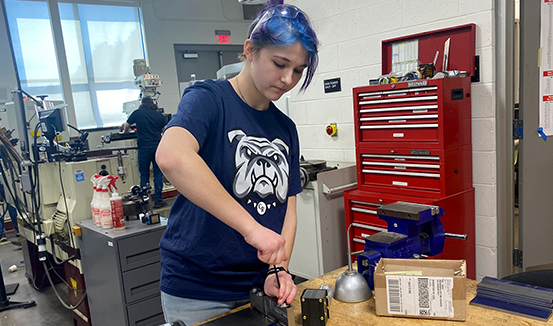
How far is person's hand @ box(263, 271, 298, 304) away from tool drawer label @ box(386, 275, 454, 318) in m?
0.24

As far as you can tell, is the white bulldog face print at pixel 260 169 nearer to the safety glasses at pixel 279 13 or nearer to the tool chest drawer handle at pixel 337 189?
the safety glasses at pixel 279 13

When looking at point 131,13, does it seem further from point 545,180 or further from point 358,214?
point 545,180

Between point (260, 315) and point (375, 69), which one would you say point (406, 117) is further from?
point (260, 315)

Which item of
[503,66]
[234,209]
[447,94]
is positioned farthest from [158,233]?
[503,66]

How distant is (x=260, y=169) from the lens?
0.98m

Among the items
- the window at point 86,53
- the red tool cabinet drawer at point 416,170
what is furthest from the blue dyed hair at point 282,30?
the window at point 86,53

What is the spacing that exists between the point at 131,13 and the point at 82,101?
142 cm

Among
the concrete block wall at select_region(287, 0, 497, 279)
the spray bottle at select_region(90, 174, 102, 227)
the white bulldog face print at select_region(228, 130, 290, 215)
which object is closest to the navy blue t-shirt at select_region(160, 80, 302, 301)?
the white bulldog face print at select_region(228, 130, 290, 215)

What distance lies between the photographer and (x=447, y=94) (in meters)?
1.93

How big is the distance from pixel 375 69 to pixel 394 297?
1932 millimetres

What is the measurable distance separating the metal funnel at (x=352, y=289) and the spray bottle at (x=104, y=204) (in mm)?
1492

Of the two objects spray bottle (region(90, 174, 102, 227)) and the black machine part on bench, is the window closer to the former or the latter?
spray bottle (region(90, 174, 102, 227))

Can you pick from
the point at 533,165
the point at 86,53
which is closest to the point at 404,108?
the point at 533,165

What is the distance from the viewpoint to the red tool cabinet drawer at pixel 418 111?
1.94 metres
